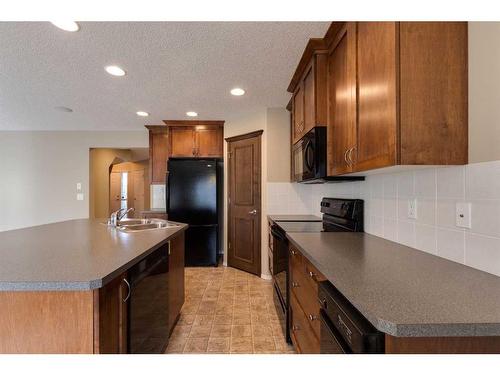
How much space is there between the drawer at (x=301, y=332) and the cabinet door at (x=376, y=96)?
2.98ft

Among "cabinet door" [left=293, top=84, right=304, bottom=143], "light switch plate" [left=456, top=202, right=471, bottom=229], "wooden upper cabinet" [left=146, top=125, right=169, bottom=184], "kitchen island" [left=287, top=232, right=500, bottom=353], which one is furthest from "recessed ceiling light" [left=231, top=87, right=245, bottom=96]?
"light switch plate" [left=456, top=202, right=471, bottom=229]

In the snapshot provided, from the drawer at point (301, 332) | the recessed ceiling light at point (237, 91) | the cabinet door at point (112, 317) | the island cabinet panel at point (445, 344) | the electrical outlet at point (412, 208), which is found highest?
the recessed ceiling light at point (237, 91)

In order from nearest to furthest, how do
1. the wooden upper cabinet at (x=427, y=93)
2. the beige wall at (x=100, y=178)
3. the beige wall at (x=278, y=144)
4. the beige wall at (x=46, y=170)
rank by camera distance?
1. the wooden upper cabinet at (x=427, y=93)
2. the beige wall at (x=278, y=144)
3. the beige wall at (x=46, y=170)
4. the beige wall at (x=100, y=178)

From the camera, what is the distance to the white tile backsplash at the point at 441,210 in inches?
35.7

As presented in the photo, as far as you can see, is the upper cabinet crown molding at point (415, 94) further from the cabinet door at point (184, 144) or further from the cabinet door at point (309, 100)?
the cabinet door at point (184, 144)

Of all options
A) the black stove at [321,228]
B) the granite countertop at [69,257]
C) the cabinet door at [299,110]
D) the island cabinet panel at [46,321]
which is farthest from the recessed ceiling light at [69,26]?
the black stove at [321,228]

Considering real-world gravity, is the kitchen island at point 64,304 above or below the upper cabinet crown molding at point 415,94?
below

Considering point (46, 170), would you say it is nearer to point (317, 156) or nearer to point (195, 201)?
point (195, 201)

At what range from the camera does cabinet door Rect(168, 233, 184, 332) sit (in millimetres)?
1883

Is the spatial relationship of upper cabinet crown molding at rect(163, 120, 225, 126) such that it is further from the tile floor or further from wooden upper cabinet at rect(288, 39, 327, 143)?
the tile floor

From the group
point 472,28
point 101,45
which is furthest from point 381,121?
point 101,45

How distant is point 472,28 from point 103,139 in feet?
16.8

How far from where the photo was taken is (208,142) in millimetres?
3996
